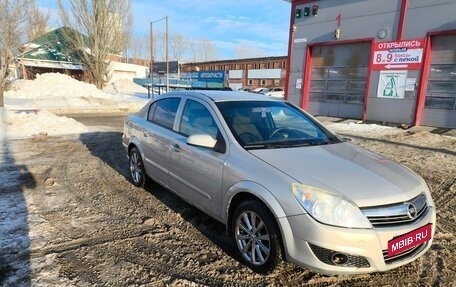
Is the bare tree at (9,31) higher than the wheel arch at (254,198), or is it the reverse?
the bare tree at (9,31)

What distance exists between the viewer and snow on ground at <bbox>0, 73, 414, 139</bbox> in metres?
11.3

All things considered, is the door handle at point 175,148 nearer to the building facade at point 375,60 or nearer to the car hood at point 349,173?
the car hood at point 349,173

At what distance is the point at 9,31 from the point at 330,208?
20.6m

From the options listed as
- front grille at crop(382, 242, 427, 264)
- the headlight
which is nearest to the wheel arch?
the headlight

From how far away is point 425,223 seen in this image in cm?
298

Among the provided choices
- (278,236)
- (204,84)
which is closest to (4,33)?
(278,236)

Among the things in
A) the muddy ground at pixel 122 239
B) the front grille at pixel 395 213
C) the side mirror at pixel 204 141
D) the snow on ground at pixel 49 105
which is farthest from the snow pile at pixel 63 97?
the front grille at pixel 395 213

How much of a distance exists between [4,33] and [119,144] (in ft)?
44.1

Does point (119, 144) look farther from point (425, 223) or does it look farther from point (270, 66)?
point (270, 66)

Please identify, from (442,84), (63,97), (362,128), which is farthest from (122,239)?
(63,97)

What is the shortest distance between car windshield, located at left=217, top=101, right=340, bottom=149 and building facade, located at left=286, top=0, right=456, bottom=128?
35.8 ft

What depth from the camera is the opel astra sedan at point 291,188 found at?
2.69m

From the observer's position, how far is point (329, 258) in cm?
271

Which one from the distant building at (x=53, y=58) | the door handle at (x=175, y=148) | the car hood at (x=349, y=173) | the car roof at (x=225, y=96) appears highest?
the distant building at (x=53, y=58)
